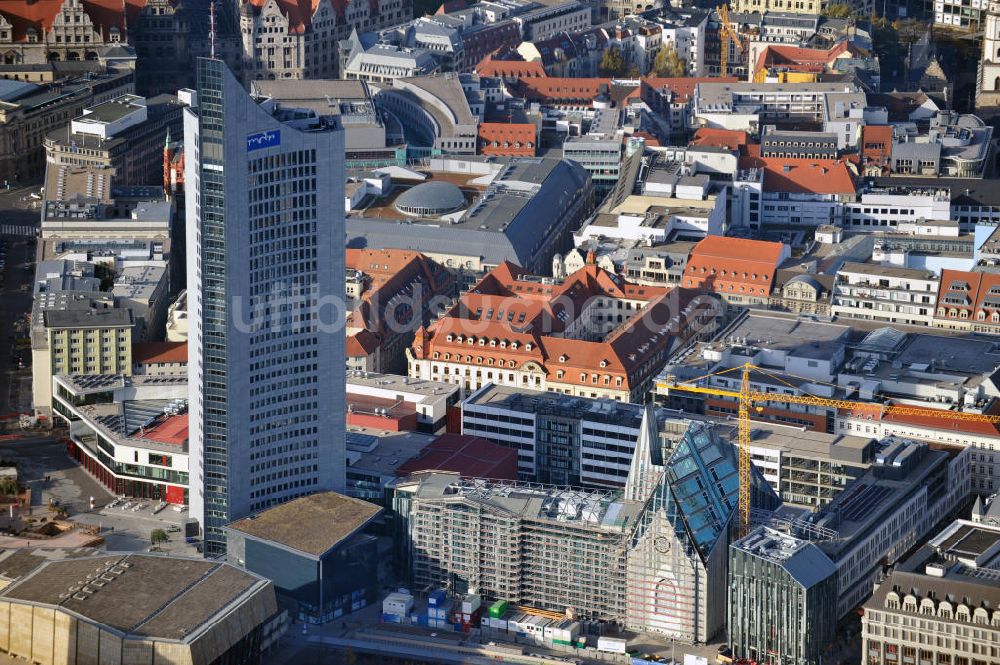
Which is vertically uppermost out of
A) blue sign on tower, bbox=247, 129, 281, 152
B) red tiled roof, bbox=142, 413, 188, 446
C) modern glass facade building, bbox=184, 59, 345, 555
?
blue sign on tower, bbox=247, 129, 281, 152

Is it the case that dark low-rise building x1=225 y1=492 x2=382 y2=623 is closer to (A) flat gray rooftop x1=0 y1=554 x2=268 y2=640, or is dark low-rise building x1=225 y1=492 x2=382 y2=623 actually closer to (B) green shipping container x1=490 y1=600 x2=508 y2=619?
(A) flat gray rooftop x1=0 y1=554 x2=268 y2=640

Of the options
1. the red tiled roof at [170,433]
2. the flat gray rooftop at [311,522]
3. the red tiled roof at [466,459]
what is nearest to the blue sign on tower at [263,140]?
the flat gray rooftop at [311,522]

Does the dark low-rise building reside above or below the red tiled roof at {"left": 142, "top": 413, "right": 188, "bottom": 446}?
below

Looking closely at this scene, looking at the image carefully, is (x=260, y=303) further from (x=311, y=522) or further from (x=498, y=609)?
(x=498, y=609)

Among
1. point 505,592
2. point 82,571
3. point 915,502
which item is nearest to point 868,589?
point 915,502

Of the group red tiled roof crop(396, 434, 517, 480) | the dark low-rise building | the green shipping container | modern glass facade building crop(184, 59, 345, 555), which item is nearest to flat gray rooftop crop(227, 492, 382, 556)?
the dark low-rise building

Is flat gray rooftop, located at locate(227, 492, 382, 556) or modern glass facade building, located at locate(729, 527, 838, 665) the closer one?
modern glass facade building, located at locate(729, 527, 838, 665)
